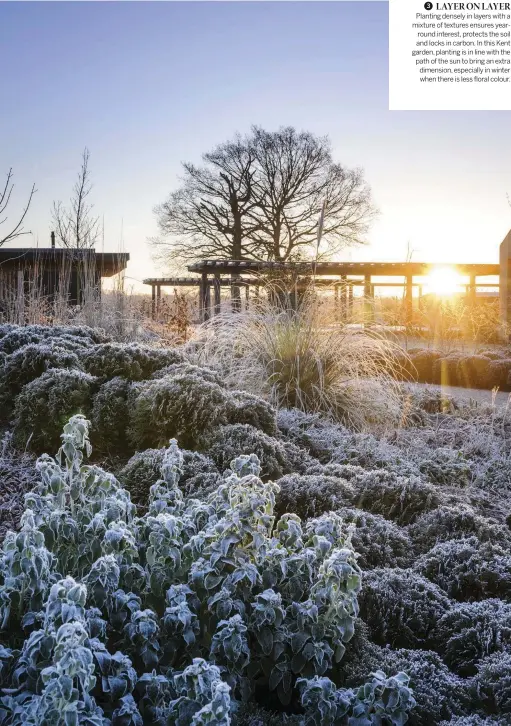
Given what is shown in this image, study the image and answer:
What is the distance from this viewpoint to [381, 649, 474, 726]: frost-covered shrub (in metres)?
1.40

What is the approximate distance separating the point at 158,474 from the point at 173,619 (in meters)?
1.41

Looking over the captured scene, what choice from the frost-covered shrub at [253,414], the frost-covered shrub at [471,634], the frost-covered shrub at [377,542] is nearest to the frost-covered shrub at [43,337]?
the frost-covered shrub at [253,414]

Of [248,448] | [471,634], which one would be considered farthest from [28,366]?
[471,634]

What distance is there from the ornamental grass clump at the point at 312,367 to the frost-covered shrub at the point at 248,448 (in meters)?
1.28

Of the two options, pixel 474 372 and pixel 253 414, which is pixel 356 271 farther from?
pixel 253 414

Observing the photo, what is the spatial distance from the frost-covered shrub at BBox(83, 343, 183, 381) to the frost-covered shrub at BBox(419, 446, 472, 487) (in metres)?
1.75

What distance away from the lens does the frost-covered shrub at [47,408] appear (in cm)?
330

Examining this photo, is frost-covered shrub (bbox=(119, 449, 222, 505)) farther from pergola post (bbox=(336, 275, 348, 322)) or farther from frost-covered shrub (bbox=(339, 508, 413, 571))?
pergola post (bbox=(336, 275, 348, 322))

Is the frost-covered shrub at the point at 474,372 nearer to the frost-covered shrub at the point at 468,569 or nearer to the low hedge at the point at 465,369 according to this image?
the low hedge at the point at 465,369

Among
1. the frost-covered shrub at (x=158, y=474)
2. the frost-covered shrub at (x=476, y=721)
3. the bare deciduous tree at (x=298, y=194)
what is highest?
the bare deciduous tree at (x=298, y=194)

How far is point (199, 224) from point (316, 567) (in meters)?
21.3

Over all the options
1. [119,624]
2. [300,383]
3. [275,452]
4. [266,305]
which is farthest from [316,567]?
[266,305]

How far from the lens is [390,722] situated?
50.7 inches

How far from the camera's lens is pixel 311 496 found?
2.55 meters
